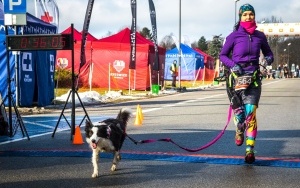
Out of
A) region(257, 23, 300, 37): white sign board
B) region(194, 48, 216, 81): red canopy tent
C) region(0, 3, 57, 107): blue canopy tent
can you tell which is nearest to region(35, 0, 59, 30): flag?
region(0, 3, 57, 107): blue canopy tent

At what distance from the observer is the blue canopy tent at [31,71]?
19.3 m

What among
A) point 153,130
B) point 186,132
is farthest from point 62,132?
point 186,132

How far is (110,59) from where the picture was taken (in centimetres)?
3531

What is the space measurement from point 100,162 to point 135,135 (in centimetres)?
353

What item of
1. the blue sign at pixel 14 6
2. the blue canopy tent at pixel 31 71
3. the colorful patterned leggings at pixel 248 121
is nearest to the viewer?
the colorful patterned leggings at pixel 248 121

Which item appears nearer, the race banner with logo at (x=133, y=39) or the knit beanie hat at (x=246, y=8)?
the knit beanie hat at (x=246, y=8)

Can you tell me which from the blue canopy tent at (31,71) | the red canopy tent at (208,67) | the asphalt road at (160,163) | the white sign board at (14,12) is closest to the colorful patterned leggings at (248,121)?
the asphalt road at (160,163)

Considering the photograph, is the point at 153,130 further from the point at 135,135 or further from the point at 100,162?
the point at 100,162

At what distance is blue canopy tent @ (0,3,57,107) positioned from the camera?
63.3 feet

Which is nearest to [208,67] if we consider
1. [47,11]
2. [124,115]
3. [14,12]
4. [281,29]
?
[281,29]

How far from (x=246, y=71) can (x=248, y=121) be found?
70 cm

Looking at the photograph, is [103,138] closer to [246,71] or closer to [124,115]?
[124,115]

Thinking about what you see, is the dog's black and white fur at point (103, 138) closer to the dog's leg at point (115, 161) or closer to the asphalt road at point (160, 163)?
the dog's leg at point (115, 161)

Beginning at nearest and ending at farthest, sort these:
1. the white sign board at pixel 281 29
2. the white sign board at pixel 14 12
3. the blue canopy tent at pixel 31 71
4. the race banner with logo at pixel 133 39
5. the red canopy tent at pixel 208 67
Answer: the white sign board at pixel 14 12, the blue canopy tent at pixel 31 71, the race banner with logo at pixel 133 39, the red canopy tent at pixel 208 67, the white sign board at pixel 281 29
